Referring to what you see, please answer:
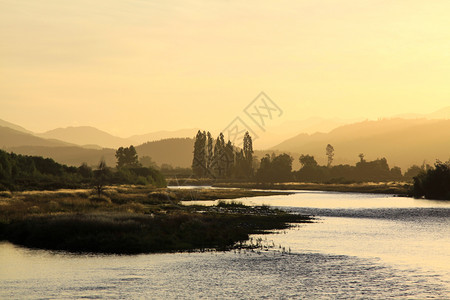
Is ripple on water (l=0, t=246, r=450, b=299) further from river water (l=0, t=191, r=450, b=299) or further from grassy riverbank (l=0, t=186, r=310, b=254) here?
grassy riverbank (l=0, t=186, r=310, b=254)

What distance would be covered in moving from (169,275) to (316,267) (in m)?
13.1

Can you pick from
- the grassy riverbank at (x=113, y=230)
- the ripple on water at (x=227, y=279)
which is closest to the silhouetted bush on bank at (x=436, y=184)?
the grassy riverbank at (x=113, y=230)

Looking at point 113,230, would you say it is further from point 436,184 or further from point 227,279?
point 436,184

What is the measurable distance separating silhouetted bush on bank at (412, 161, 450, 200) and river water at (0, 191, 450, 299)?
116 m

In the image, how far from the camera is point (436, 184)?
6983 inches

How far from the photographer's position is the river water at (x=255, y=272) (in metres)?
38.9

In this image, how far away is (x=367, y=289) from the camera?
40188 mm

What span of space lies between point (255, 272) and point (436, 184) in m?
146

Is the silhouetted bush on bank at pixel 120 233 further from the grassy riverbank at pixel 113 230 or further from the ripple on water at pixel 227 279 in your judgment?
the ripple on water at pixel 227 279

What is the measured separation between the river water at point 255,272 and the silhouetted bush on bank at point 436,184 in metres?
116

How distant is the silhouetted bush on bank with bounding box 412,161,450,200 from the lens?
573 ft

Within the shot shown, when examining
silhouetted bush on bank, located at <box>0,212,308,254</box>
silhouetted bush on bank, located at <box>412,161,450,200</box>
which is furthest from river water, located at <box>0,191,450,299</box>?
silhouetted bush on bank, located at <box>412,161,450,200</box>

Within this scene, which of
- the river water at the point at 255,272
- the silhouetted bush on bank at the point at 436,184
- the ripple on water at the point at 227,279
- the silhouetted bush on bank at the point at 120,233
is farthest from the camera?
the silhouetted bush on bank at the point at 436,184

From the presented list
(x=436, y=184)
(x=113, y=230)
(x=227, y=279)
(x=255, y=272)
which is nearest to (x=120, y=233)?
(x=113, y=230)
